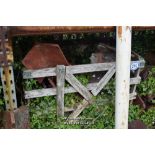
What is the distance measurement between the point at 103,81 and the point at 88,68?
1.16ft

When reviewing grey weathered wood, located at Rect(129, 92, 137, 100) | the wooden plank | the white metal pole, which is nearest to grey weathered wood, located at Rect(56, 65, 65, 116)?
the wooden plank

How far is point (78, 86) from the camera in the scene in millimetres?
4578

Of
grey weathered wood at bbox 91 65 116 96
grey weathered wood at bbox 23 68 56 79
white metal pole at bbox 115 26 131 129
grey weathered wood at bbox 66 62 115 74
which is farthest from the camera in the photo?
grey weathered wood at bbox 91 65 116 96

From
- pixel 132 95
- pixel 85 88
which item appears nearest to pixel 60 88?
pixel 85 88

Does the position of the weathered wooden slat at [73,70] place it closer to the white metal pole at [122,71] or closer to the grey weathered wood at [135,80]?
the grey weathered wood at [135,80]

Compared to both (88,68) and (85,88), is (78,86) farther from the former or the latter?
(88,68)

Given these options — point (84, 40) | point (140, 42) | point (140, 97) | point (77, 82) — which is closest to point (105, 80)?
point (77, 82)

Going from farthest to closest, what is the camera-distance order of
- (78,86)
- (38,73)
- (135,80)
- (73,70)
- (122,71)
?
(135,80) < (78,86) < (73,70) < (38,73) < (122,71)

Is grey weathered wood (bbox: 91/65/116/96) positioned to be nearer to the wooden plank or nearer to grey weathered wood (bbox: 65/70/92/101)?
grey weathered wood (bbox: 65/70/92/101)

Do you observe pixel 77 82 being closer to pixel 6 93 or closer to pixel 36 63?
pixel 36 63

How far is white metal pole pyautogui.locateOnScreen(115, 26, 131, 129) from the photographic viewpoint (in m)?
3.69

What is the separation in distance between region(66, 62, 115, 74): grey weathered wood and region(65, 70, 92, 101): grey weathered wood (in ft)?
0.26

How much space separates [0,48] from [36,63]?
639 millimetres

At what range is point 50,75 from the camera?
437 centimetres
